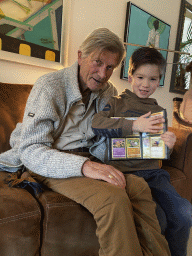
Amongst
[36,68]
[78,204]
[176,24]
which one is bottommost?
[78,204]

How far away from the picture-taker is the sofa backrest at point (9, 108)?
1259mm

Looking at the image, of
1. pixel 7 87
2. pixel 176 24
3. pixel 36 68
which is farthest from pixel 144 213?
pixel 176 24

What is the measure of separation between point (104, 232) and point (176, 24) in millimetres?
2980

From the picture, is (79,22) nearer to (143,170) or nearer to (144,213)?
(143,170)

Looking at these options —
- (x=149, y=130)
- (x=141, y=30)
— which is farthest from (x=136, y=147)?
(x=141, y=30)

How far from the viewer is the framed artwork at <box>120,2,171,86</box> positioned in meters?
2.27

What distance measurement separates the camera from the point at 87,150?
1.20m

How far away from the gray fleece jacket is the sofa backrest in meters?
0.14

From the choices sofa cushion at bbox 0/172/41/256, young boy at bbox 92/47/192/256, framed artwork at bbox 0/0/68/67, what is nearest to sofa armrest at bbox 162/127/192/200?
young boy at bbox 92/47/192/256

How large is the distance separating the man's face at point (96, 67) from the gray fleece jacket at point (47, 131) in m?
0.05

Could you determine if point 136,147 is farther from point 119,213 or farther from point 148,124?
point 119,213

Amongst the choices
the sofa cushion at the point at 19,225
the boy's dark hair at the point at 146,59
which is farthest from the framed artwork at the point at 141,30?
the sofa cushion at the point at 19,225

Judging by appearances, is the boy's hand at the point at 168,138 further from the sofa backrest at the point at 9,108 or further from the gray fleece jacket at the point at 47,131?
the sofa backrest at the point at 9,108

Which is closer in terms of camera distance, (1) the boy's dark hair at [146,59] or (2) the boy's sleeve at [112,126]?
(2) the boy's sleeve at [112,126]
